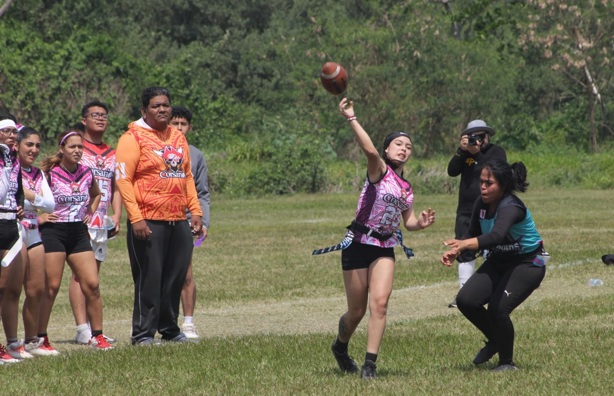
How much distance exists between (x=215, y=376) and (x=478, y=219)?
2252 mm

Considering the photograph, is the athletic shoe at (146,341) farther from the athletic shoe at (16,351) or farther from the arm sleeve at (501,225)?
the arm sleeve at (501,225)

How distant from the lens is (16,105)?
1763 inches

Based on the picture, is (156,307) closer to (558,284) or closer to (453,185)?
(558,284)

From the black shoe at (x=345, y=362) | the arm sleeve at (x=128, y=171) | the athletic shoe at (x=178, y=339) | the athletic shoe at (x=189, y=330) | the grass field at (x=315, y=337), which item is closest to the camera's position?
the grass field at (x=315, y=337)

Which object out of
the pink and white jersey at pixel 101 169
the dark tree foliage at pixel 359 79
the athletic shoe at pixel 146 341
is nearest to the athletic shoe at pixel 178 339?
the athletic shoe at pixel 146 341

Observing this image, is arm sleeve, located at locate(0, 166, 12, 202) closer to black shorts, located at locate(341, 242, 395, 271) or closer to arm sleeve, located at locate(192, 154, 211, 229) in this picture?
arm sleeve, located at locate(192, 154, 211, 229)

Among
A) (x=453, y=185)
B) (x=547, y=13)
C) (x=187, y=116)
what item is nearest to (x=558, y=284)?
(x=187, y=116)

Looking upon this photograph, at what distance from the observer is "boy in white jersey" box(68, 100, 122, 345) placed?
10.9 m

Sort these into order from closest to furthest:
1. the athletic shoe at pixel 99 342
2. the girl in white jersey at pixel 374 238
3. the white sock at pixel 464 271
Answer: the girl in white jersey at pixel 374 238 → the athletic shoe at pixel 99 342 → the white sock at pixel 464 271

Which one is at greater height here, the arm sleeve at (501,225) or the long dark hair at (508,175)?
the long dark hair at (508,175)

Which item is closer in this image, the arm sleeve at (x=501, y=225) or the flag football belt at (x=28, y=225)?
the arm sleeve at (x=501, y=225)

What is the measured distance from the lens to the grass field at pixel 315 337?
826 centimetres

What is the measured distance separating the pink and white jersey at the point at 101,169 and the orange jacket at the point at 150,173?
2.85 feet

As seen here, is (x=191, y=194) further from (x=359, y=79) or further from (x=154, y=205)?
(x=359, y=79)
